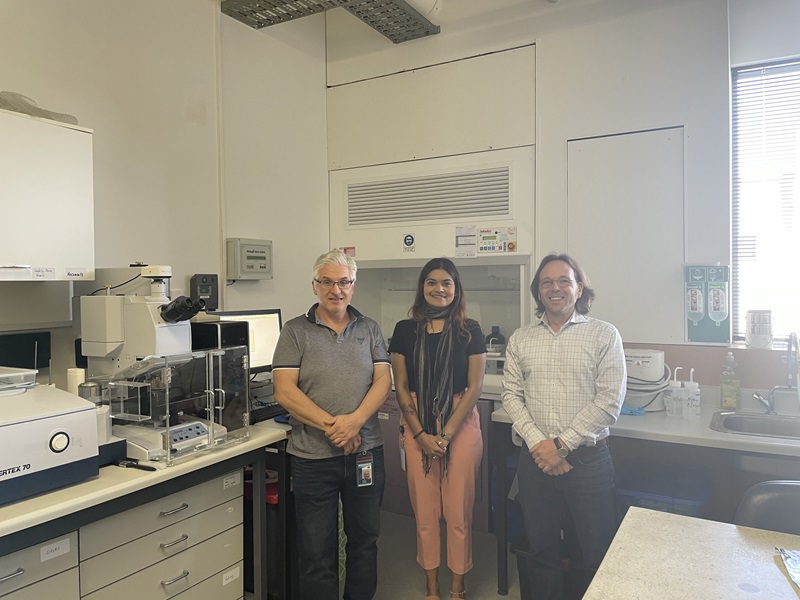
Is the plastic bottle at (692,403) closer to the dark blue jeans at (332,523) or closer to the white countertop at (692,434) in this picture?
the white countertop at (692,434)

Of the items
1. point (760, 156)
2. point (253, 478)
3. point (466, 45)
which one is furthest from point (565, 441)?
point (466, 45)

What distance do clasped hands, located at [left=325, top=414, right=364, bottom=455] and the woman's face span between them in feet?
2.11

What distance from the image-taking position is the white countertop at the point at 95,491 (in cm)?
151

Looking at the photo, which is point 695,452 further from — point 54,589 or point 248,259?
point 54,589

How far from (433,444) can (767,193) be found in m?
2.08

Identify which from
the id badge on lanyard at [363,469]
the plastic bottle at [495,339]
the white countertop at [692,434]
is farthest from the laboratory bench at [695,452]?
the id badge on lanyard at [363,469]

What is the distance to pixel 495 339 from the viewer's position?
3.59m

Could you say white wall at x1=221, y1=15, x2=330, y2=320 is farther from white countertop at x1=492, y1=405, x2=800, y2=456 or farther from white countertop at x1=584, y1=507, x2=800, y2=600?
white countertop at x1=584, y1=507, x2=800, y2=600

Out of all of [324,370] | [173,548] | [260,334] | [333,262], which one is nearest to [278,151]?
[260,334]

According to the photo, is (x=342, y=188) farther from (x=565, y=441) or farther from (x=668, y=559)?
(x=668, y=559)

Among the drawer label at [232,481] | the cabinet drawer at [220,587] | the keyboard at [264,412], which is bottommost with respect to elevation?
the cabinet drawer at [220,587]

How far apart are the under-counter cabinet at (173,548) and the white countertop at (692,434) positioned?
4.06 ft

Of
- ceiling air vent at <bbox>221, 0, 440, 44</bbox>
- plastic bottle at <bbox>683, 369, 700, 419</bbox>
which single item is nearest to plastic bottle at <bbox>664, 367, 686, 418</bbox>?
plastic bottle at <bbox>683, 369, 700, 419</bbox>

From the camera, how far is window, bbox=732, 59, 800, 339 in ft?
9.27
